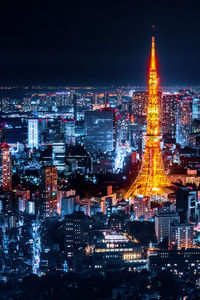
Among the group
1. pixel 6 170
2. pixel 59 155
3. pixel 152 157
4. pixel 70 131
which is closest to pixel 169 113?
pixel 70 131

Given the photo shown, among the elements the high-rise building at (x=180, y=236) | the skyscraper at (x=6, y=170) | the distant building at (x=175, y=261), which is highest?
the skyscraper at (x=6, y=170)

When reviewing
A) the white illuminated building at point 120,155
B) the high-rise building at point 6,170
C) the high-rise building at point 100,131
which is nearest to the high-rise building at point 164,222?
the high-rise building at point 6,170

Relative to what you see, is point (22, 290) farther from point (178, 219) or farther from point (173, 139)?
point (173, 139)

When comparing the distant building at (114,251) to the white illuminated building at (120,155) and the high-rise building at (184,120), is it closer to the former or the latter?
the white illuminated building at (120,155)

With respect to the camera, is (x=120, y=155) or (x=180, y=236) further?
(x=120, y=155)

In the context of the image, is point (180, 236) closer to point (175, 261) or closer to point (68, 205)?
point (175, 261)

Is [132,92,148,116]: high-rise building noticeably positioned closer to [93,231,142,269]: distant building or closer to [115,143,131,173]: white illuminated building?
[115,143,131,173]: white illuminated building

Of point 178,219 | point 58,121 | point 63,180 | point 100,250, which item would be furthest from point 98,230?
point 58,121
